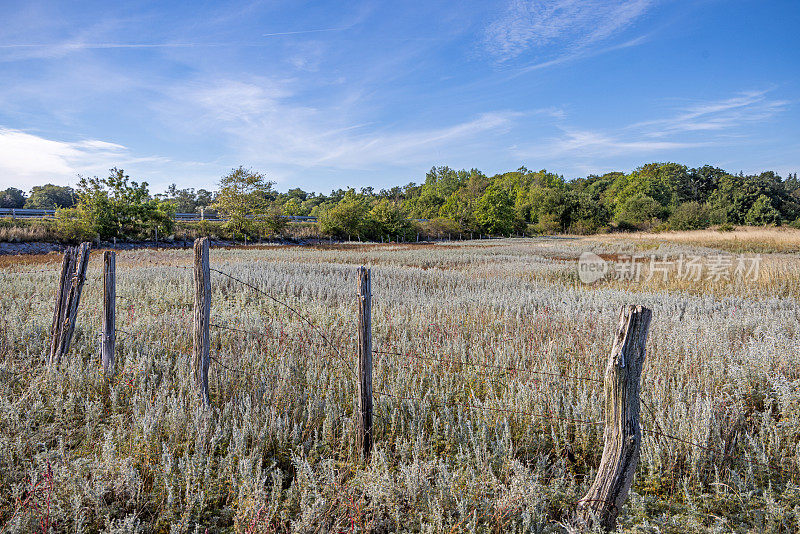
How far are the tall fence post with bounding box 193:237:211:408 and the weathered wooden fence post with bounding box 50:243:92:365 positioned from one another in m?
1.78

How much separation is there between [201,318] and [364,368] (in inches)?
63.8

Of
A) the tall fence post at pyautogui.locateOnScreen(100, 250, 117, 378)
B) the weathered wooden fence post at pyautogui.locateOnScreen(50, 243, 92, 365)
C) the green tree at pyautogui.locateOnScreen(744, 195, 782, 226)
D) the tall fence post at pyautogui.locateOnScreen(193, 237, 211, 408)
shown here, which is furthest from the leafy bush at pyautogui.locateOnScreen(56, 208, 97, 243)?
the green tree at pyautogui.locateOnScreen(744, 195, 782, 226)

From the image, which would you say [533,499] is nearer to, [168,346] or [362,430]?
[362,430]

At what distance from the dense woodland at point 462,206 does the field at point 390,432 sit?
26298 mm

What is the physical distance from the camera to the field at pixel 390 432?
225 centimetres

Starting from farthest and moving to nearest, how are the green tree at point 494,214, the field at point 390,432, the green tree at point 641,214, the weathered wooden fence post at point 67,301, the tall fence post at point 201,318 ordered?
1. the green tree at point 641,214
2. the green tree at point 494,214
3. the weathered wooden fence post at point 67,301
4. the tall fence post at point 201,318
5. the field at point 390,432

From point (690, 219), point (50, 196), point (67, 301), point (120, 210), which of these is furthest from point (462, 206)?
point (50, 196)

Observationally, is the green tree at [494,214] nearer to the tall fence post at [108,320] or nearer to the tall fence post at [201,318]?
the tall fence post at [108,320]

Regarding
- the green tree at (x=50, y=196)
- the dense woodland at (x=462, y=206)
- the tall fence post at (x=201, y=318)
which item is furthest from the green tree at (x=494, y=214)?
the green tree at (x=50, y=196)

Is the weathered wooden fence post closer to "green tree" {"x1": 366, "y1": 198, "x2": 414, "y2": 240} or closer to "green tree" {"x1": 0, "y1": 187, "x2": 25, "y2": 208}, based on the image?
"green tree" {"x1": 366, "y1": 198, "x2": 414, "y2": 240}

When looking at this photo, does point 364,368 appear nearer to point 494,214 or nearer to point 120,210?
point 120,210

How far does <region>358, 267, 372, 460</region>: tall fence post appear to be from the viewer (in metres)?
2.87

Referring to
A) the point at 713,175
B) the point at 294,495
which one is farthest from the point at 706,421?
the point at 713,175

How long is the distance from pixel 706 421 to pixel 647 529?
106cm
